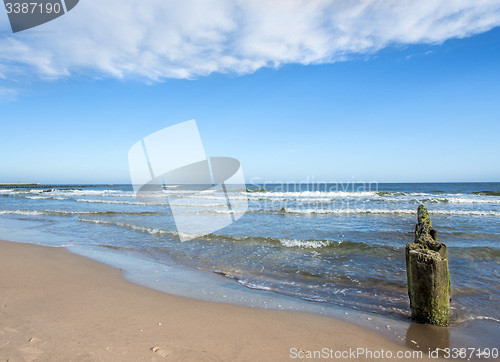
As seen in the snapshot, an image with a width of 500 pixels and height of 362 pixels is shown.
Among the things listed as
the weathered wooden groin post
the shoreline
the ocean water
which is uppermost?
Result: the weathered wooden groin post

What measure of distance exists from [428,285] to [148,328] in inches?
152

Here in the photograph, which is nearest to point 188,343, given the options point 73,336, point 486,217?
point 73,336

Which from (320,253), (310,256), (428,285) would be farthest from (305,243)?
(428,285)

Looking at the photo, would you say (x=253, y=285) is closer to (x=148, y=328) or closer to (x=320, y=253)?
(x=148, y=328)

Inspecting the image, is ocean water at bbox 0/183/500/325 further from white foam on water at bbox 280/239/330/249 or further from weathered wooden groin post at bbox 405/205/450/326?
weathered wooden groin post at bbox 405/205/450/326

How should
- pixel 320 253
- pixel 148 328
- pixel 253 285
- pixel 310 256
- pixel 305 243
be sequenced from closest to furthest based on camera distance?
1. pixel 148 328
2. pixel 253 285
3. pixel 310 256
4. pixel 320 253
5. pixel 305 243

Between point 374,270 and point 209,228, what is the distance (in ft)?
26.7

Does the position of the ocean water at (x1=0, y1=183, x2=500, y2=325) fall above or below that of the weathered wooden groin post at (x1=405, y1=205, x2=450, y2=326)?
below

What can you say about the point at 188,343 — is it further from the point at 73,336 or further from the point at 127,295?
the point at 127,295

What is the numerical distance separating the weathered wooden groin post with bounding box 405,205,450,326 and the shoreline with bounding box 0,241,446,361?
13.6 inches

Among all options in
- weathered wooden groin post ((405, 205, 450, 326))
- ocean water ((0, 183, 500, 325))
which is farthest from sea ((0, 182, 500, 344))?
weathered wooden groin post ((405, 205, 450, 326))

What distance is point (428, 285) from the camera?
3859 millimetres

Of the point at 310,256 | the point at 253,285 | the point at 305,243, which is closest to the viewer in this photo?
the point at 253,285

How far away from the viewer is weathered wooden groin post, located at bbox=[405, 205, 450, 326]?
3.83m
